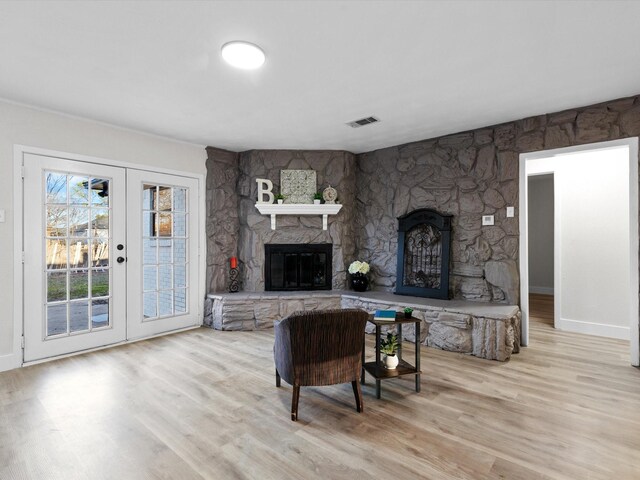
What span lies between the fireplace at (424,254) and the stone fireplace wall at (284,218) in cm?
83

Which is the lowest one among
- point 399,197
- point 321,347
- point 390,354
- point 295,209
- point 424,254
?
point 390,354

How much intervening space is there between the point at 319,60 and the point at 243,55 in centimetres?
52

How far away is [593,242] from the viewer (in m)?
4.12

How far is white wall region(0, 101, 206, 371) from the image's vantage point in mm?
3025

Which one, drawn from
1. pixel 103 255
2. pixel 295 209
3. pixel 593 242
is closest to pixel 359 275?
pixel 295 209

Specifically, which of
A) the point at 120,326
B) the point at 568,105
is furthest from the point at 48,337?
the point at 568,105

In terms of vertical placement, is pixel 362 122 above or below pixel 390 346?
above

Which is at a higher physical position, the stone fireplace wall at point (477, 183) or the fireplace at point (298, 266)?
the stone fireplace wall at point (477, 183)

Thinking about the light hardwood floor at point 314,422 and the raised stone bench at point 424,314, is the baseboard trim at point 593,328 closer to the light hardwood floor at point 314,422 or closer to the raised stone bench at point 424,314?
the light hardwood floor at point 314,422

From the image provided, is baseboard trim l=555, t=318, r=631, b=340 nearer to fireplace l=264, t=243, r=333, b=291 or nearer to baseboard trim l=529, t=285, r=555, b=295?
baseboard trim l=529, t=285, r=555, b=295

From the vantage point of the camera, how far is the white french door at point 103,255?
10.6 ft

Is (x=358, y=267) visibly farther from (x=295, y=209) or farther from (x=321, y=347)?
(x=321, y=347)

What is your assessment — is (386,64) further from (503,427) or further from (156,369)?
(156,369)

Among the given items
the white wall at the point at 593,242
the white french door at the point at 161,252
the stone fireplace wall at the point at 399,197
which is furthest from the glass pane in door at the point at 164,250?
the white wall at the point at 593,242
